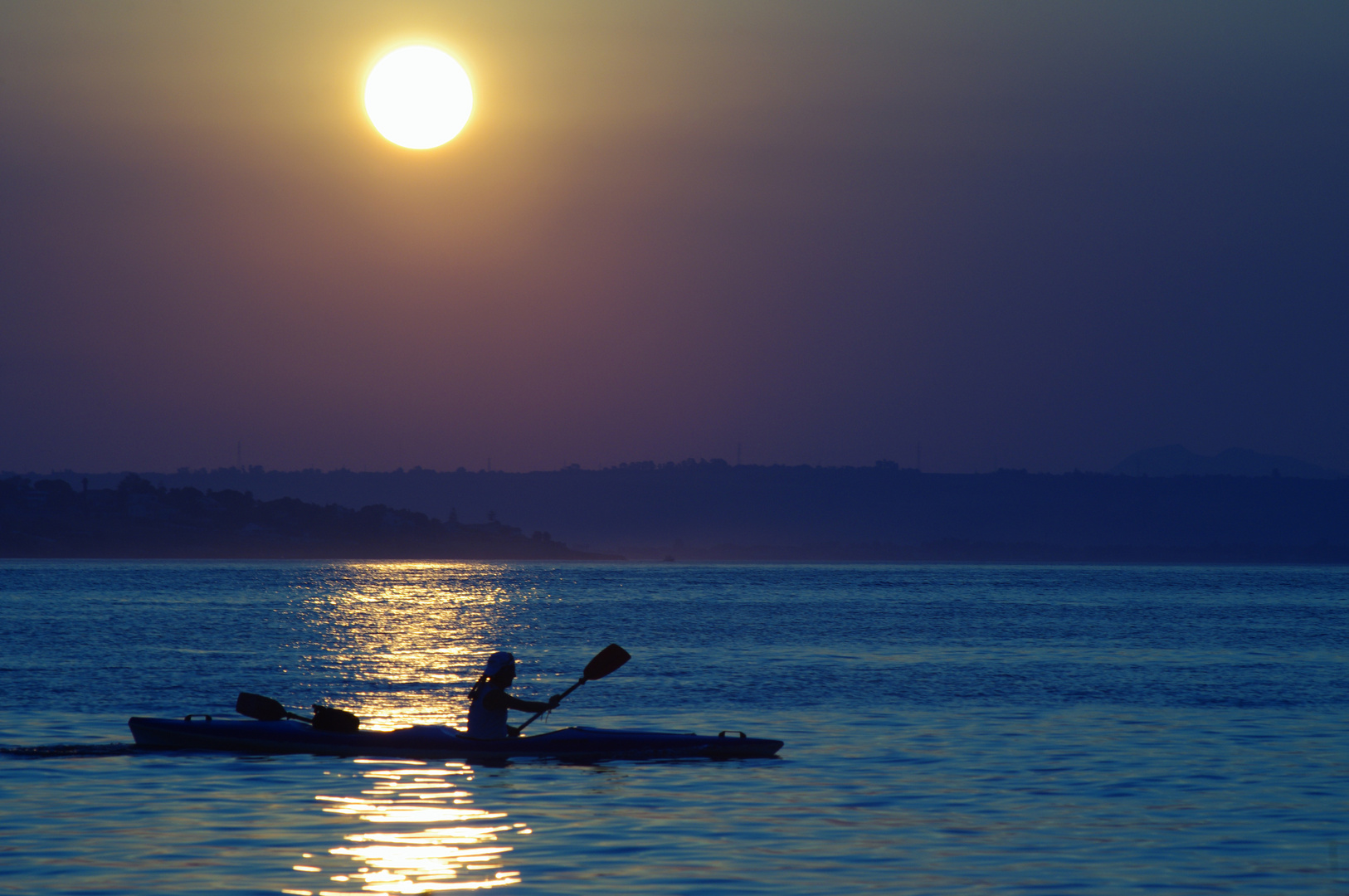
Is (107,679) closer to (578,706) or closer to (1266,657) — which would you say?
(578,706)

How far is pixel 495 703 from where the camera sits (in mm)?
20609

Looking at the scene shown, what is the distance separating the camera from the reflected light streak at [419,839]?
1320cm

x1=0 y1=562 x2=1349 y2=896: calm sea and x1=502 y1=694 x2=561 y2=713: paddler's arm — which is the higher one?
x1=502 y1=694 x2=561 y2=713: paddler's arm

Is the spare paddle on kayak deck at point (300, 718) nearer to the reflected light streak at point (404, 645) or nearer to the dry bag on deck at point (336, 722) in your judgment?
the dry bag on deck at point (336, 722)

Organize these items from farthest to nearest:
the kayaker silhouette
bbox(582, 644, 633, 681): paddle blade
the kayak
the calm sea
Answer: bbox(582, 644, 633, 681): paddle blade < the kayak < the kayaker silhouette < the calm sea

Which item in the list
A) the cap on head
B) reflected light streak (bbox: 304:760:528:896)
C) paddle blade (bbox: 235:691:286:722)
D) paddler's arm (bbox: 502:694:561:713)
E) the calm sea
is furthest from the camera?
paddle blade (bbox: 235:691:286:722)

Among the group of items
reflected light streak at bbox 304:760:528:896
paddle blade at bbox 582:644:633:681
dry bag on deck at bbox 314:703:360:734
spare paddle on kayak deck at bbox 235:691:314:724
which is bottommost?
reflected light streak at bbox 304:760:528:896

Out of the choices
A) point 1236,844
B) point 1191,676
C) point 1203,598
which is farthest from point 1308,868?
point 1203,598

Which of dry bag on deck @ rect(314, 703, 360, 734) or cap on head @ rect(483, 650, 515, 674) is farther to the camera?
dry bag on deck @ rect(314, 703, 360, 734)

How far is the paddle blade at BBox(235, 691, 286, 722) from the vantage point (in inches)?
870

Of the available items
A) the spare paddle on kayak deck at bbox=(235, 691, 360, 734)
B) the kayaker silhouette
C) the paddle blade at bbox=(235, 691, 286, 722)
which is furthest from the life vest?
the paddle blade at bbox=(235, 691, 286, 722)

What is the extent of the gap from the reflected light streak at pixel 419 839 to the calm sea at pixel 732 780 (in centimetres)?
6

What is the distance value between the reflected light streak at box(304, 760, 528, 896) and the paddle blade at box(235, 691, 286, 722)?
280 cm

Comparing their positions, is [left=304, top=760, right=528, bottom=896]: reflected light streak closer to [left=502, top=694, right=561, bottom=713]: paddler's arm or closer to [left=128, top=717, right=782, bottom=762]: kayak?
[left=128, top=717, right=782, bottom=762]: kayak
